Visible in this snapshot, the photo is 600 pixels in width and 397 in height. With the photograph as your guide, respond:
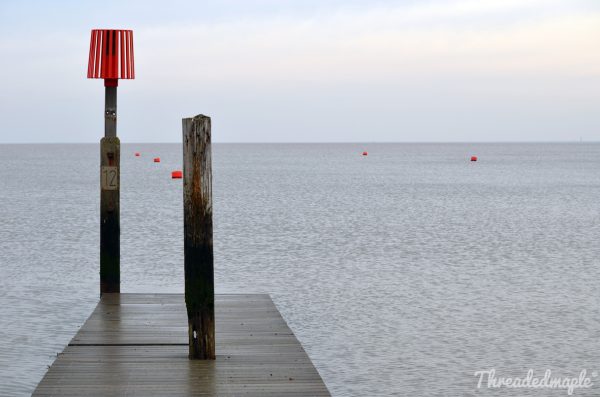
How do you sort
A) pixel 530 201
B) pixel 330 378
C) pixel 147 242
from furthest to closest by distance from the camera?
pixel 530 201 < pixel 147 242 < pixel 330 378

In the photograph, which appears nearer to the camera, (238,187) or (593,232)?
(593,232)

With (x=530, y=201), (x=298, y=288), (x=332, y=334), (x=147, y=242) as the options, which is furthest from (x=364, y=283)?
(x=530, y=201)

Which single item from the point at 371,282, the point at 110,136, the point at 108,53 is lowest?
the point at 371,282

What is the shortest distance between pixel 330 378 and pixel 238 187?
172 ft

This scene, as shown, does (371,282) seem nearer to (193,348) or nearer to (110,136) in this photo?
(110,136)

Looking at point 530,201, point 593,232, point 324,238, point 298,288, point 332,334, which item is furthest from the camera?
point 530,201

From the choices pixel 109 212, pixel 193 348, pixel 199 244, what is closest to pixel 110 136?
pixel 109 212

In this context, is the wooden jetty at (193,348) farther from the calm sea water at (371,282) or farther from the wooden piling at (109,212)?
the wooden piling at (109,212)

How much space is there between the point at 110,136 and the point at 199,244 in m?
4.36

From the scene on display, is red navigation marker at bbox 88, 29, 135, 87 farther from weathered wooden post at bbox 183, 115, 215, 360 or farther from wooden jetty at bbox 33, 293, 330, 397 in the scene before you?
weathered wooden post at bbox 183, 115, 215, 360

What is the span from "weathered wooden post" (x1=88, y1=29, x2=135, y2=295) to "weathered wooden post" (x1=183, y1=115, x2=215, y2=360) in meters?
4.05

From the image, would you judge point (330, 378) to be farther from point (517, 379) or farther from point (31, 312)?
point (31, 312)

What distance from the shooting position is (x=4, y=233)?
2958cm

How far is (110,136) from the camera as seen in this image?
41.9 feet
